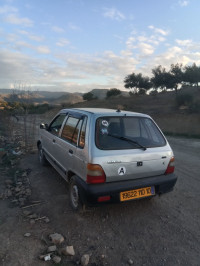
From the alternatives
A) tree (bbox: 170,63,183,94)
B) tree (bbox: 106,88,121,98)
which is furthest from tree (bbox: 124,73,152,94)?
tree (bbox: 170,63,183,94)

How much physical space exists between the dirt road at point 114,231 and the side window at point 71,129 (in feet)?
3.86

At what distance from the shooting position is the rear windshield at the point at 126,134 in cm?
325

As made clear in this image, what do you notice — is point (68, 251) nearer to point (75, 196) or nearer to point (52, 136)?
point (75, 196)

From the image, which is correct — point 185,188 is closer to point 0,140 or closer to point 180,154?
point 180,154

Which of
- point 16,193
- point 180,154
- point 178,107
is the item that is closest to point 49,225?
point 16,193

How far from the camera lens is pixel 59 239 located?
281cm

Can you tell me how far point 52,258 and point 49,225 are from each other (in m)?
0.72

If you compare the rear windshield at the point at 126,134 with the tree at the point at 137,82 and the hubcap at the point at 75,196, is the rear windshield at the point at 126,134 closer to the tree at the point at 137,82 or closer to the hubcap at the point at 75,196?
the hubcap at the point at 75,196

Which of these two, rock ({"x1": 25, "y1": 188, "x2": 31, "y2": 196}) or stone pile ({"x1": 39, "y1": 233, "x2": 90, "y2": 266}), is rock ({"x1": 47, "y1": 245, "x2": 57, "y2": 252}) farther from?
rock ({"x1": 25, "y1": 188, "x2": 31, "y2": 196})

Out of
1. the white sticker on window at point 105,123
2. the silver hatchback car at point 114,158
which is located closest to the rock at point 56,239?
the silver hatchback car at point 114,158

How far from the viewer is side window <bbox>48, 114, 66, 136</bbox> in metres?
4.68

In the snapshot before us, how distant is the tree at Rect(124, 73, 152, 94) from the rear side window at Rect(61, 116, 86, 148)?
55.3m

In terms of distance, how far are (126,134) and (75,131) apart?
886 mm

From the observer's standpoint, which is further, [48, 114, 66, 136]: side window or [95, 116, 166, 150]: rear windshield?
[48, 114, 66, 136]: side window
